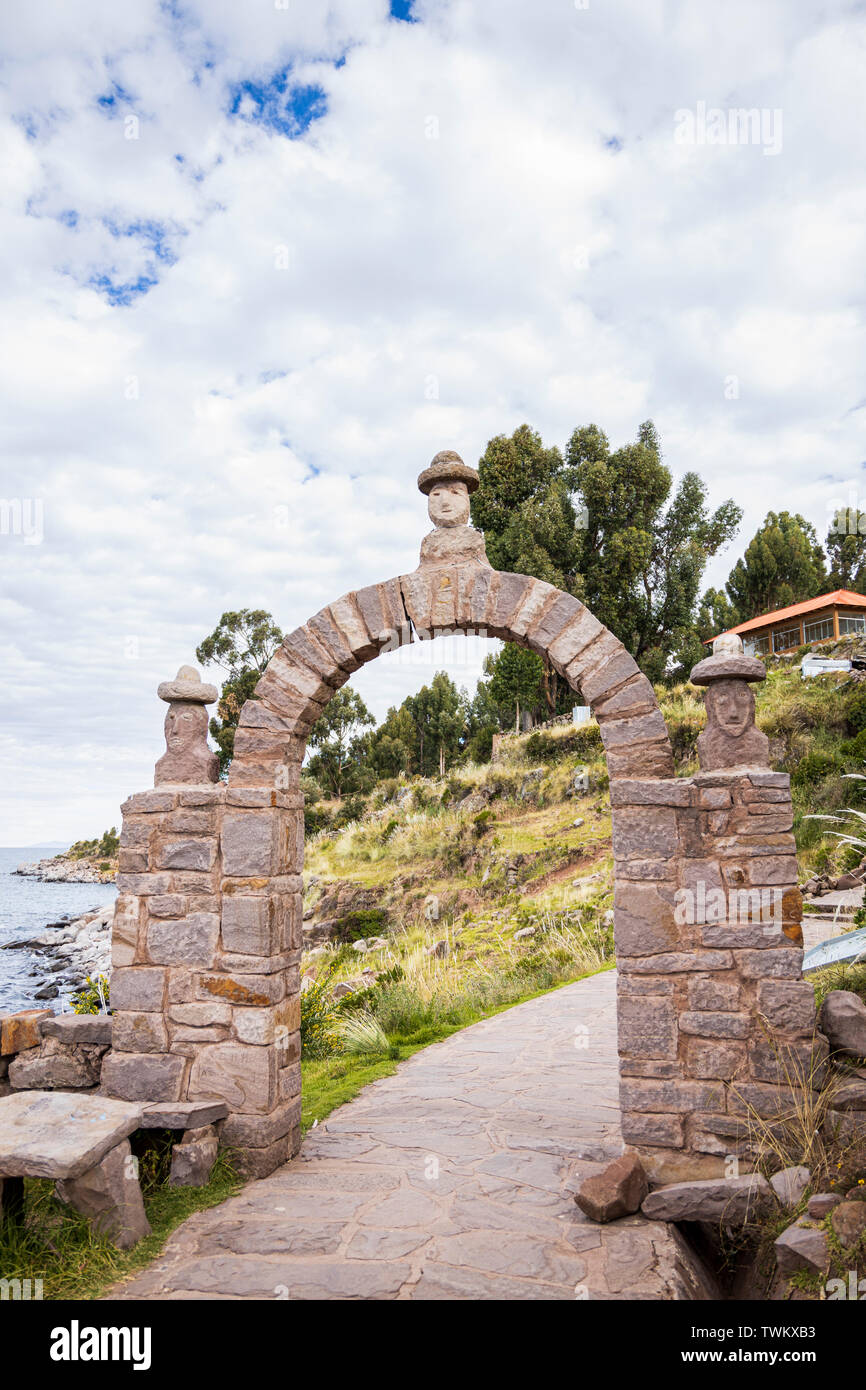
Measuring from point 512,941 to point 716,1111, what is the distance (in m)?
8.39

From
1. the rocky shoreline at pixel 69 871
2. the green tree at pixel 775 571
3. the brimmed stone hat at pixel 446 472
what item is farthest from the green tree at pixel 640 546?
the rocky shoreline at pixel 69 871

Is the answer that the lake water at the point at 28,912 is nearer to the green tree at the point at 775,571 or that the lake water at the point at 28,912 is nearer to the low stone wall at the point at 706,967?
the low stone wall at the point at 706,967

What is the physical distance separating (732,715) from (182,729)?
3113 millimetres

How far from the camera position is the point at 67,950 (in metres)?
24.1

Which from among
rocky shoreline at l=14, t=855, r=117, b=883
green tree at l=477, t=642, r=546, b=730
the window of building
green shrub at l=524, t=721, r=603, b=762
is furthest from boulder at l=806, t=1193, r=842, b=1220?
rocky shoreline at l=14, t=855, r=117, b=883

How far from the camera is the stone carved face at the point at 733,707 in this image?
4.31 m

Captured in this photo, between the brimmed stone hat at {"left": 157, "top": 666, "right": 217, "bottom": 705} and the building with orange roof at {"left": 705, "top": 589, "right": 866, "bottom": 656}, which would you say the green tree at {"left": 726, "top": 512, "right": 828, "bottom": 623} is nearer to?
the building with orange roof at {"left": 705, "top": 589, "right": 866, "bottom": 656}

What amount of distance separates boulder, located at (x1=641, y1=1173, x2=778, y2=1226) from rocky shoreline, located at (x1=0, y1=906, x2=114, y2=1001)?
51.5 ft

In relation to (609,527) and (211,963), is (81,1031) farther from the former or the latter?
(609,527)

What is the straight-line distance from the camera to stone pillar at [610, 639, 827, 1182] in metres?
3.99

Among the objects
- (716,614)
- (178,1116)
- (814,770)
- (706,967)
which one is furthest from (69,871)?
(706,967)

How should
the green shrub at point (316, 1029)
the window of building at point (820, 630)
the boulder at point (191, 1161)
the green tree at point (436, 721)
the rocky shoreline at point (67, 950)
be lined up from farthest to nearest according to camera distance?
the green tree at point (436, 721) < the window of building at point (820, 630) < the rocky shoreline at point (67, 950) < the green shrub at point (316, 1029) < the boulder at point (191, 1161)

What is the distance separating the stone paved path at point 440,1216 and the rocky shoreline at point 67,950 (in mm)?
13732
